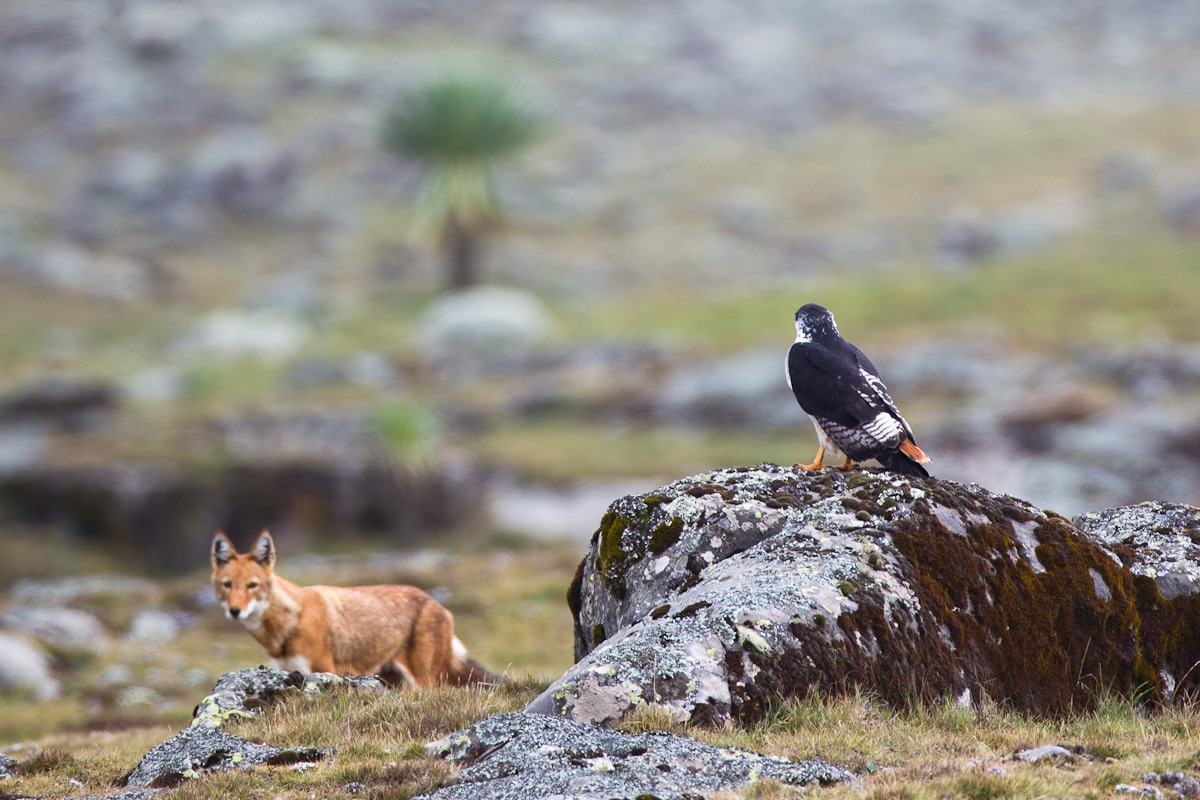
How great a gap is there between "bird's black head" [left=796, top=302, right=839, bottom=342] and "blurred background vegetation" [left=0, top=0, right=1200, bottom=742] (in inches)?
420

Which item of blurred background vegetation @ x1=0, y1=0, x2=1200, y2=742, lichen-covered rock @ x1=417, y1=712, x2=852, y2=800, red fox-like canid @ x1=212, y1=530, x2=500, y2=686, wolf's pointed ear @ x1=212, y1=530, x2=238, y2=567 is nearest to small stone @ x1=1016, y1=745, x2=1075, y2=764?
lichen-covered rock @ x1=417, y1=712, x2=852, y2=800

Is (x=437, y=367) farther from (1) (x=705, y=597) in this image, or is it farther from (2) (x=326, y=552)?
(1) (x=705, y=597)

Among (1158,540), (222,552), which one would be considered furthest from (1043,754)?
(222,552)

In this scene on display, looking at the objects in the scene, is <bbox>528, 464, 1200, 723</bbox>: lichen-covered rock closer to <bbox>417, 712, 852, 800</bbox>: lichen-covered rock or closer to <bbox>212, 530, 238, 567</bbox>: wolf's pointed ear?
<bbox>417, 712, 852, 800</bbox>: lichen-covered rock

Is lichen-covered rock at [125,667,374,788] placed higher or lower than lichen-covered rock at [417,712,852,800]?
higher

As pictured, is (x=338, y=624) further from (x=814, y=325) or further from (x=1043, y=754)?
(x=1043, y=754)

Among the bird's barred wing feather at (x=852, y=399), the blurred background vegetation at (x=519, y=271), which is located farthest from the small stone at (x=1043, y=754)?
the blurred background vegetation at (x=519, y=271)

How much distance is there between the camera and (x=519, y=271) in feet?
248

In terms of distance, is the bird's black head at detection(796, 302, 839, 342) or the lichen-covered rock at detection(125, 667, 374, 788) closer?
the lichen-covered rock at detection(125, 667, 374, 788)

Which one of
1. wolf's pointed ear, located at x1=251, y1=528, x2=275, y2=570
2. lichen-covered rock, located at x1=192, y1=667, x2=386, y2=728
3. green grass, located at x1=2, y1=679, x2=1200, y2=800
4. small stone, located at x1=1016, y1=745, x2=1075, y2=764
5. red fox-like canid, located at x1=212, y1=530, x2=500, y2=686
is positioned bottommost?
small stone, located at x1=1016, y1=745, x2=1075, y2=764

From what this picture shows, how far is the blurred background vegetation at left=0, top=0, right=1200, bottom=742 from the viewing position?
128ft

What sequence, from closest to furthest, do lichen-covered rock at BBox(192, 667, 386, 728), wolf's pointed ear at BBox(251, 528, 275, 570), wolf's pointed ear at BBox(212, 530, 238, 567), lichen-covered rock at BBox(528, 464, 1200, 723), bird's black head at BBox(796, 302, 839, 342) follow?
lichen-covered rock at BBox(528, 464, 1200, 723)
lichen-covered rock at BBox(192, 667, 386, 728)
bird's black head at BBox(796, 302, 839, 342)
wolf's pointed ear at BBox(212, 530, 238, 567)
wolf's pointed ear at BBox(251, 528, 275, 570)

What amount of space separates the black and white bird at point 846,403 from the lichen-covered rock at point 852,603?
1.11 feet

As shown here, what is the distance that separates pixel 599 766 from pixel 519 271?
69.4 m
